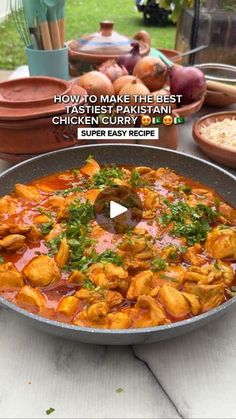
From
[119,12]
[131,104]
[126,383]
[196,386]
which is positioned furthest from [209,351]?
[119,12]

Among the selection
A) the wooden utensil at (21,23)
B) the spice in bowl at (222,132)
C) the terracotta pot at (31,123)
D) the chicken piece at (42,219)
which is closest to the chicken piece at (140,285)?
the chicken piece at (42,219)

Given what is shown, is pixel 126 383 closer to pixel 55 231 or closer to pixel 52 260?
pixel 52 260

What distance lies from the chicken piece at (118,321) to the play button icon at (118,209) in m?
0.32

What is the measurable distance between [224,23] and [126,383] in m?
2.20

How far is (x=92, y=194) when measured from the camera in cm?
131

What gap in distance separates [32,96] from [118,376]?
1.16 m

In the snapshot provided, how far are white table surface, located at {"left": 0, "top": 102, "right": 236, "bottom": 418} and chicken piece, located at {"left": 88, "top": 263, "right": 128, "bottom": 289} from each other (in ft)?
0.46

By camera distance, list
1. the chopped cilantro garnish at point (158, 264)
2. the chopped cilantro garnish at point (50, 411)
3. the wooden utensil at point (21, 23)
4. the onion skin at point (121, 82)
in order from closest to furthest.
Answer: the chopped cilantro garnish at point (50, 411)
the chopped cilantro garnish at point (158, 264)
the onion skin at point (121, 82)
the wooden utensil at point (21, 23)

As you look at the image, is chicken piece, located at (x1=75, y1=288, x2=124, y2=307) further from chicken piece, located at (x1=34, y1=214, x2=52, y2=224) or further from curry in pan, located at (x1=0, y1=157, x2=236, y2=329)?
chicken piece, located at (x1=34, y1=214, x2=52, y2=224)

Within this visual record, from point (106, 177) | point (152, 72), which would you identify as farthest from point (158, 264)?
point (152, 72)

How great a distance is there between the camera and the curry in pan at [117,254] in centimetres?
91

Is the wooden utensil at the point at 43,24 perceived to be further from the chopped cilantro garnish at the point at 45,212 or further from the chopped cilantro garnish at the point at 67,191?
the chopped cilantro garnish at the point at 45,212

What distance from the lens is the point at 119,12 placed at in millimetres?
7957

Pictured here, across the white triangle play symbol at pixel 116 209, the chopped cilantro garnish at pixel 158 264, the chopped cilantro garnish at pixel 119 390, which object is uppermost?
the chopped cilantro garnish at pixel 158 264
